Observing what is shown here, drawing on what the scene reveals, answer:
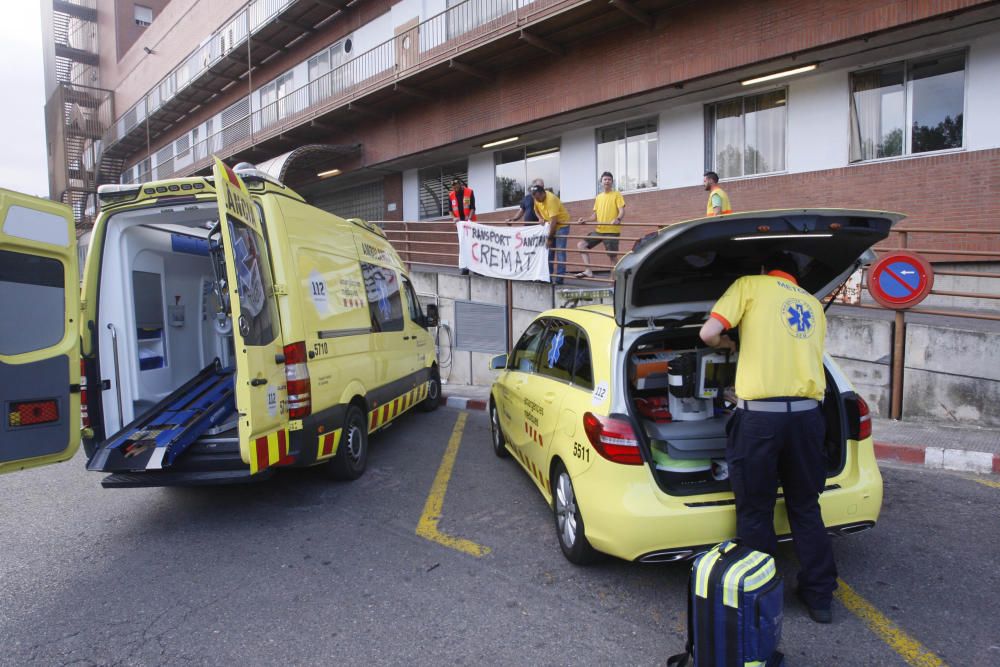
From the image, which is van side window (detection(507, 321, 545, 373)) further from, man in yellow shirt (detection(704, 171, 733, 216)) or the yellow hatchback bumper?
man in yellow shirt (detection(704, 171, 733, 216))

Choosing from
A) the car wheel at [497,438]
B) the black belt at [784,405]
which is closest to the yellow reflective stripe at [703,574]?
the black belt at [784,405]

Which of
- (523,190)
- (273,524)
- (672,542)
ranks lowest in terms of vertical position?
(273,524)

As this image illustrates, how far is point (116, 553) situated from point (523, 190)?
11964 millimetres

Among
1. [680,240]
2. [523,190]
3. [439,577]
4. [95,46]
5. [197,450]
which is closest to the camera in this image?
[680,240]

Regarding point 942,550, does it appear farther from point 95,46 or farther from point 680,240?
point 95,46

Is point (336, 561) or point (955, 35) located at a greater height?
point (955, 35)

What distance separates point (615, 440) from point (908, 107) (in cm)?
926

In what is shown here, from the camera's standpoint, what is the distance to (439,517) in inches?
176

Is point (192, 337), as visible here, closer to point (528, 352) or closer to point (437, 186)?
point (528, 352)

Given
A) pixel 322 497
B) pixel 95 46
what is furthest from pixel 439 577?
pixel 95 46

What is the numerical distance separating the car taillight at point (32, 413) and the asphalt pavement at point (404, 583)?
3.21 feet

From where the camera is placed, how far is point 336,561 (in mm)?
3766

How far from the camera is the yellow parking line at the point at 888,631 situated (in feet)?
8.63

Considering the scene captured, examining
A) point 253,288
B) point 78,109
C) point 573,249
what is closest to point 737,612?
point 253,288
